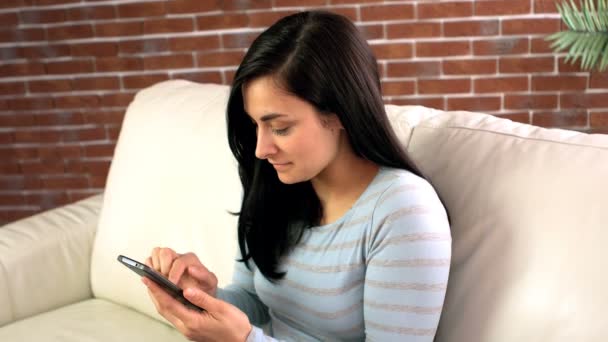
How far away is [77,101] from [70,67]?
14 cm

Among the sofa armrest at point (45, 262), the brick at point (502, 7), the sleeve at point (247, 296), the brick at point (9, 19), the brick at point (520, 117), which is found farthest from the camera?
the brick at point (9, 19)

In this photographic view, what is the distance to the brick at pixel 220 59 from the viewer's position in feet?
8.72

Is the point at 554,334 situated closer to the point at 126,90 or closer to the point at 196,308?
the point at 196,308

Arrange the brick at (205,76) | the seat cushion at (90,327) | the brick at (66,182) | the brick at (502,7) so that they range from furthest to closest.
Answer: the brick at (66,182), the brick at (205,76), the brick at (502,7), the seat cushion at (90,327)

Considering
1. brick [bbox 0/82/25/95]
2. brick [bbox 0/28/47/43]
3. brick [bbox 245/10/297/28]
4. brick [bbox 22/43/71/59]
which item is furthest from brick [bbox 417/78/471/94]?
brick [bbox 0/82/25/95]

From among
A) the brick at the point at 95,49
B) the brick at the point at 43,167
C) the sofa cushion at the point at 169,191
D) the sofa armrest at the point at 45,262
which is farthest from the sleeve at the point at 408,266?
the brick at the point at 43,167

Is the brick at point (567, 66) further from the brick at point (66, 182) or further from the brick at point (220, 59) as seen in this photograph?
the brick at point (66, 182)

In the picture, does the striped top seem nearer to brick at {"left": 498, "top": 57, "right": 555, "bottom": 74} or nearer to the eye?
the eye

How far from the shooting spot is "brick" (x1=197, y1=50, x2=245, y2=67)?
2.66 meters

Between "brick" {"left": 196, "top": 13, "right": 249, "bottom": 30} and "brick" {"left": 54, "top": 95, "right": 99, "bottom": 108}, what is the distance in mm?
560

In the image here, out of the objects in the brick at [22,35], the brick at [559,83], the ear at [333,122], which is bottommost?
the brick at [559,83]

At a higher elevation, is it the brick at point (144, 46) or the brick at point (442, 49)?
the brick at point (144, 46)

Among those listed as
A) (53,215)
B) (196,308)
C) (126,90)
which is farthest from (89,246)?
(126,90)

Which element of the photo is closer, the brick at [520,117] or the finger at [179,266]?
the finger at [179,266]
